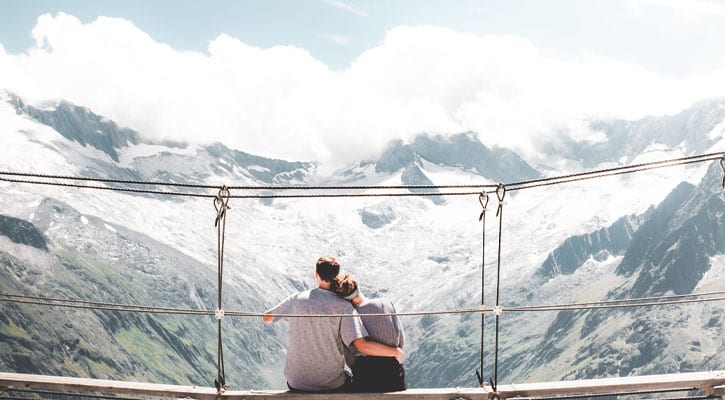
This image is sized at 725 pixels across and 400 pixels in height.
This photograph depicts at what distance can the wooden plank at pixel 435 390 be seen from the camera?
7.30 meters

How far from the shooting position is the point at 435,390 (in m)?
7.44

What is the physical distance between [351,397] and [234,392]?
3.79 feet

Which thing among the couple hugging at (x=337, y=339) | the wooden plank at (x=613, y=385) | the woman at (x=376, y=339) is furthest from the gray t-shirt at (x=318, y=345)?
the wooden plank at (x=613, y=385)

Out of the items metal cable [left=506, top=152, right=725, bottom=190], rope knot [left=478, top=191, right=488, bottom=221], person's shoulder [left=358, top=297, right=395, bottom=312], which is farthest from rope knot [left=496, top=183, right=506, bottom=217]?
person's shoulder [left=358, top=297, right=395, bottom=312]

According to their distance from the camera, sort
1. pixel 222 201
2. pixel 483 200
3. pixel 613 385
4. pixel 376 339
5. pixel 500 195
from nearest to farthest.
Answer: pixel 613 385
pixel 222 201
pixel 500 195
pixel 376 339
pixel 483 200

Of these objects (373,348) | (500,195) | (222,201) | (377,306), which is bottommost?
(373,348)

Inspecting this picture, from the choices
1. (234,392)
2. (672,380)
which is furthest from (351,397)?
(672,380)

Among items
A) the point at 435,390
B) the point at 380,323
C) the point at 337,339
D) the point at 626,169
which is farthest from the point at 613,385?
the point at 337,339

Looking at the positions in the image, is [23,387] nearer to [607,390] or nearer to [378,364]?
[378,364]

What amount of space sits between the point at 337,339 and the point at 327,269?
78 centimetres

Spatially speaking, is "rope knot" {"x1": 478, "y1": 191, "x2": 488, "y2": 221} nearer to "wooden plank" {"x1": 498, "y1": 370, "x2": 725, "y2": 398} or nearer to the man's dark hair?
the man's dark hair

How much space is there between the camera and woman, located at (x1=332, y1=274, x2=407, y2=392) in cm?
798

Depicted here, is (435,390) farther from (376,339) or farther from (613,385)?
(613,385)

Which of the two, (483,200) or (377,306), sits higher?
(483,200)
